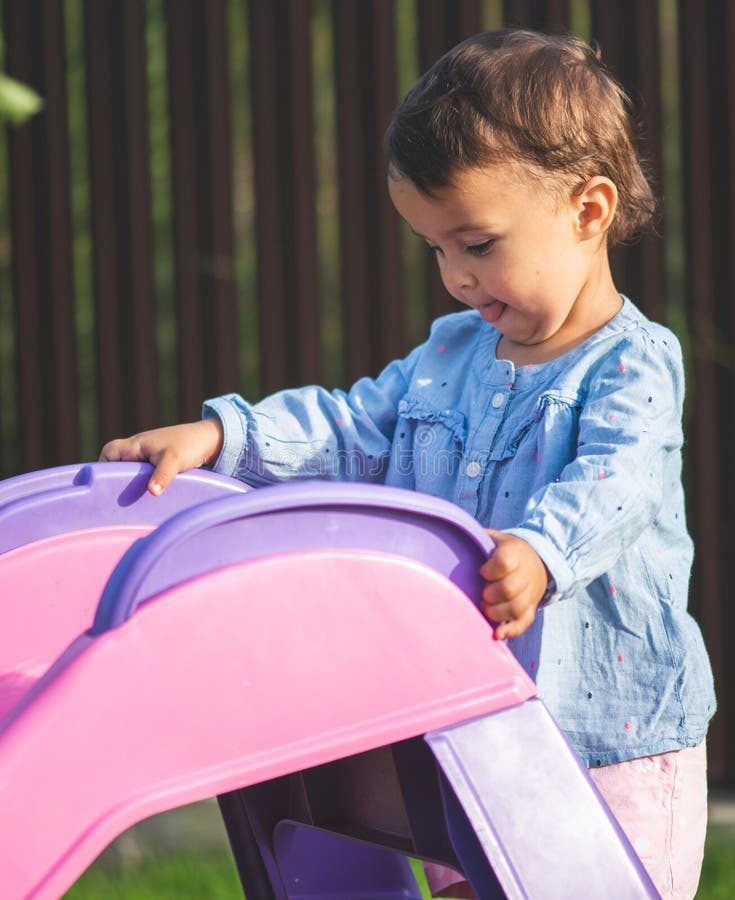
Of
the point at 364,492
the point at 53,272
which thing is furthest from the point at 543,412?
the point at 53,272

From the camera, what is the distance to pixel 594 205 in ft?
5.69

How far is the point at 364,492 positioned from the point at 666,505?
25.0 inches

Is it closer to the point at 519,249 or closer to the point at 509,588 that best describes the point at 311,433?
the point at 519,249

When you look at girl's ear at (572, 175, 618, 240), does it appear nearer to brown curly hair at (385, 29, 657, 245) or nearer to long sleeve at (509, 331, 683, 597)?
brown curly hair at (385, 29, 657, 245)

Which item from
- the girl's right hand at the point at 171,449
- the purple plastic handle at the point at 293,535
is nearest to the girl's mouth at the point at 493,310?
the girl's right hand at the point at 171,449

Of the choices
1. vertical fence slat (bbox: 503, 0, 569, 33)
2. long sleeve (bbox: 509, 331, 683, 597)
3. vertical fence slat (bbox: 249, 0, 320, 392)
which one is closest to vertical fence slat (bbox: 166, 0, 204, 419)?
vertical fence slat (bbox: 249, 0, 320, 392)

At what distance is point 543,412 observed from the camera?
5.45ft

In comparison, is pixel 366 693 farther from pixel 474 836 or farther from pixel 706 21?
pixel 706 21

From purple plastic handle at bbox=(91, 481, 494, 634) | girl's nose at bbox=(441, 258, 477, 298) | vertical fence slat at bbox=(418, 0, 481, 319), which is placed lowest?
purple plastic handle at bbox=(91, 481, 494, 634)

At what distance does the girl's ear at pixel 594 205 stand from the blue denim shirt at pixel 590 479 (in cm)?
A: 12

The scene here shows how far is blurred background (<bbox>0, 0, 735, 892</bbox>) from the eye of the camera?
3.25m

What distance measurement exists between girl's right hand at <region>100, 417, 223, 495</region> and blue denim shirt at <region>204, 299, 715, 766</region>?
0.03 m

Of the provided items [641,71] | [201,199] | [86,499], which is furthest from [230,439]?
[641,71]

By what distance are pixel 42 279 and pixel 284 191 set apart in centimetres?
67
